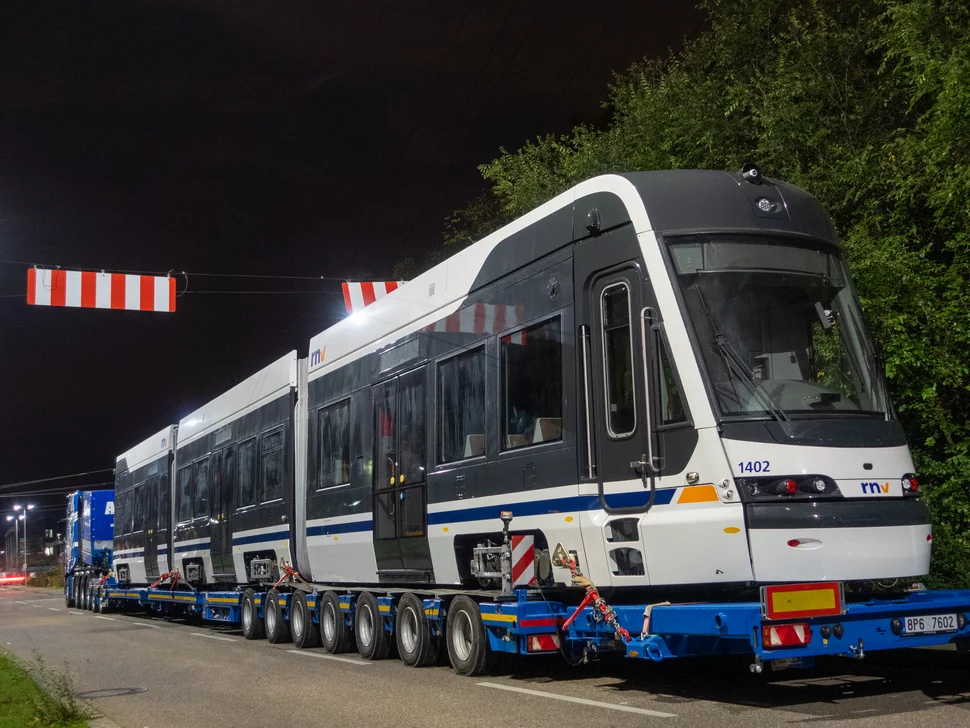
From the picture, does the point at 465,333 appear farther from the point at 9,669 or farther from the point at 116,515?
the point at 116,515

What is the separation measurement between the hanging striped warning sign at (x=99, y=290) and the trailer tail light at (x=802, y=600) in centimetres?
1467

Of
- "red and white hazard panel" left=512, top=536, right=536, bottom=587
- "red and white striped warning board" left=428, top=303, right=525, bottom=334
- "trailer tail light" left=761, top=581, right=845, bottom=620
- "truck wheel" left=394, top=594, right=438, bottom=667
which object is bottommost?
"truck wheel" left=394, top=594, right=438, bottom=667

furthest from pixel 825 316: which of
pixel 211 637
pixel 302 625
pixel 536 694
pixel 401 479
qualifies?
pixel 211 637

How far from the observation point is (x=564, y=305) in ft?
32.6

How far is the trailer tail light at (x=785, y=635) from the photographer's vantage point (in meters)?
7.68

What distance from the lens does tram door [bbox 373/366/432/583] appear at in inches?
A: 496

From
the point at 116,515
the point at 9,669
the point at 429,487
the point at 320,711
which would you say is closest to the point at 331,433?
the point at 429,487

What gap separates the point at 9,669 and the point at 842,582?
1033 cm

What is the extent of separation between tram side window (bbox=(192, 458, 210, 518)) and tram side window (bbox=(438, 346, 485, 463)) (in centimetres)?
1190

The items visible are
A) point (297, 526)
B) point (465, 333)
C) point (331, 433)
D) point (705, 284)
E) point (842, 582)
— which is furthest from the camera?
point (297, 526)

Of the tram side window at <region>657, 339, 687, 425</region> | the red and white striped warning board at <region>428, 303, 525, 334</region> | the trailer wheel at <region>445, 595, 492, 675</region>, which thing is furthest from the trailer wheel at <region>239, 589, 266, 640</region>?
the tram side window at <region>657, 339, 687, 425</region>

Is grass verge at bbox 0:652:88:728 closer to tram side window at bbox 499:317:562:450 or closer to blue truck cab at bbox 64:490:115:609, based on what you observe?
tram side window at bbox 499:317:562:450

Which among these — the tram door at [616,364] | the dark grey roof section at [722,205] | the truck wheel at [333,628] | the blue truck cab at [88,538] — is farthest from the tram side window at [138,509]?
the dark grey roof section at [722,205]

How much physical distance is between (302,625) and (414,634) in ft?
14.7
